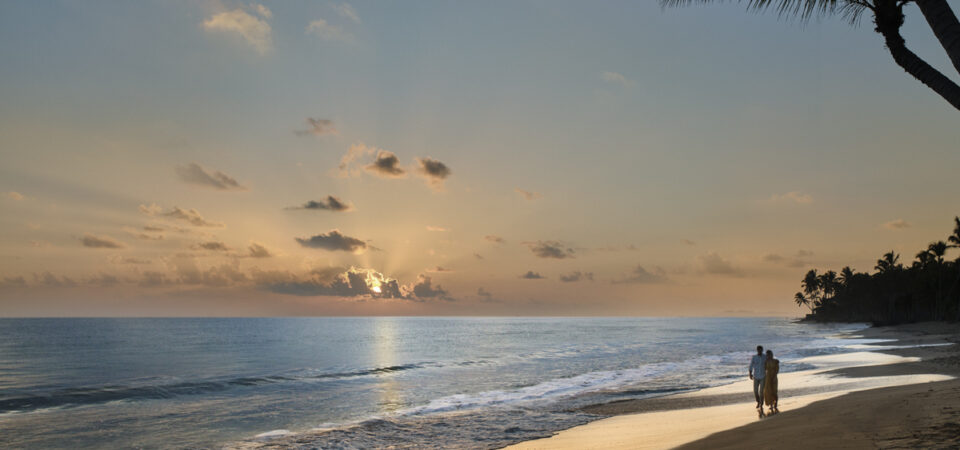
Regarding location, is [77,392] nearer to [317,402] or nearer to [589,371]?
[317,402]

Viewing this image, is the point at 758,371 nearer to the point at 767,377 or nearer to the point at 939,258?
the point at 767,377

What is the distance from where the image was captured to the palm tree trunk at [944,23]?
5484 millimetres

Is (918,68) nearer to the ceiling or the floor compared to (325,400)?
nearer to the ceiling

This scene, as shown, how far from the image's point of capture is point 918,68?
19.7 feet

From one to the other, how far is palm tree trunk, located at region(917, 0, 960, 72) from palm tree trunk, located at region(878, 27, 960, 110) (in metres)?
0.28

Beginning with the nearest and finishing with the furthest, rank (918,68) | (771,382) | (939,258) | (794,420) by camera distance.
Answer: (918,68) < (794,420) < (771,382) < (939,258)

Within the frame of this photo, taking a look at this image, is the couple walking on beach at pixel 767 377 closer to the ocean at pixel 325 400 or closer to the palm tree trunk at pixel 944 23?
the ocean at pixel 325 400

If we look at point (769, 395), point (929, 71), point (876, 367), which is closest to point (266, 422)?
point (769, 395)

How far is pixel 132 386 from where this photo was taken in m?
36.2

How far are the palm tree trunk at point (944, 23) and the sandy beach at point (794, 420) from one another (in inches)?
277

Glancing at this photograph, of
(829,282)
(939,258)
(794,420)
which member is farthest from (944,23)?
(829,282)

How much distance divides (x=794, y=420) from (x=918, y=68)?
461 inches

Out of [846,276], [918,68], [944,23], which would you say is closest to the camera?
[944,23]

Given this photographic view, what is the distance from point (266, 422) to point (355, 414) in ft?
11.9
